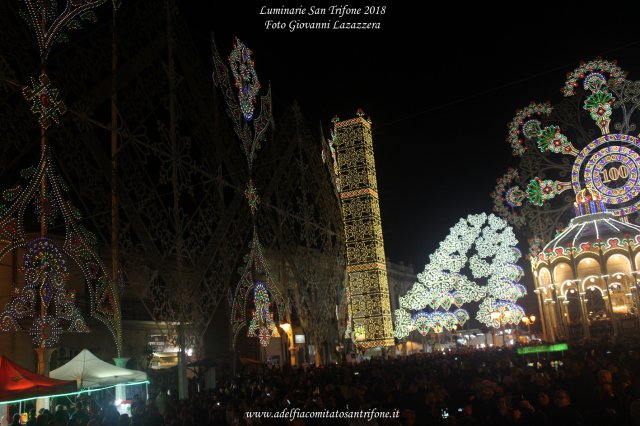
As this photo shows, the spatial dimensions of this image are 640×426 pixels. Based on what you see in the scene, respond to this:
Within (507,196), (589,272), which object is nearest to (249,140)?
(507,196)

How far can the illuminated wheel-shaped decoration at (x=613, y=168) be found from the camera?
3534 cm

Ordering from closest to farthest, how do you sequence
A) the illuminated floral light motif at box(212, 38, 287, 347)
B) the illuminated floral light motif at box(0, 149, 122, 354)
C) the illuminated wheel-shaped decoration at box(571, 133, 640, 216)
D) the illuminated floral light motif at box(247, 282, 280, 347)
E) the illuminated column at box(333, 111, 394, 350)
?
the illuminated floral light motif at box(0, 149, 122, 354) → the illuminated floral light motif at box(212, 38, 287, 347) → the illuminated floral light motif at box(247, 282, 280, 347) → the illuminated column at box(333, 111, 394, 350) → the illuminated wheel-shaped decoration at box(571, 133, 640, 216)

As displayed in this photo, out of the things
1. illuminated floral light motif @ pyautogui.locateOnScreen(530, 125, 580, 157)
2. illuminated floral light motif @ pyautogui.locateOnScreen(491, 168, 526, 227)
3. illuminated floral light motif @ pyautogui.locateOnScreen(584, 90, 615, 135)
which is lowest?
illuminated floral light motif @ pyautogui.locateOnScreen(491, 168, 526, 227)

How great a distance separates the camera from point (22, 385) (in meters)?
10.5

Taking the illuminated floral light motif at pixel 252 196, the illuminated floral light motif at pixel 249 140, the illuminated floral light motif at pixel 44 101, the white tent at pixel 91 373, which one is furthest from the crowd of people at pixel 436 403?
the illuminated floral light motif at pixel 252 196

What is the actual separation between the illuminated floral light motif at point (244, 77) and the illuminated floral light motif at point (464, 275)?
75.0 feet

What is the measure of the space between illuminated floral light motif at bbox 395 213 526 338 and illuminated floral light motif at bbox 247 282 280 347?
20.6m

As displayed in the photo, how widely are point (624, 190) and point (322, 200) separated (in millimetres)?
19503

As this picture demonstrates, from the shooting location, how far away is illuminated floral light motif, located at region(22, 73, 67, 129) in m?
13.3

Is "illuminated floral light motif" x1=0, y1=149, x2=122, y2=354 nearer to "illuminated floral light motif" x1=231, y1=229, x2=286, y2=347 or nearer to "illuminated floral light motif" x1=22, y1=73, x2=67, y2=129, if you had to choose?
"illuminated floral light motif" x1=22, y1=73, x2=67, y2=129

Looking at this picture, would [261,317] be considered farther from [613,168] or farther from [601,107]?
[601,107]

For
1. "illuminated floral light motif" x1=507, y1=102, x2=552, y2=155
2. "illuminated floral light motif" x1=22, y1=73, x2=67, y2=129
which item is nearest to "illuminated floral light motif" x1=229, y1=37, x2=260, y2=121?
"illuminated floral light motif" x1=22, y1=73, x2=67, y2=129

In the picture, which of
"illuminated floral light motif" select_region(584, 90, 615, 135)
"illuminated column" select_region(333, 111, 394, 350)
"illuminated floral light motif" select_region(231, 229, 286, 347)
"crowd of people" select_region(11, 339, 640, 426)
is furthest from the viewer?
"illuminated floral light motif" select_region(584, 90, 615, 135)

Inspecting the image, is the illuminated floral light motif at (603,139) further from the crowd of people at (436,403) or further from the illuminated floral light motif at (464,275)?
the crowd of people at (436,403)
